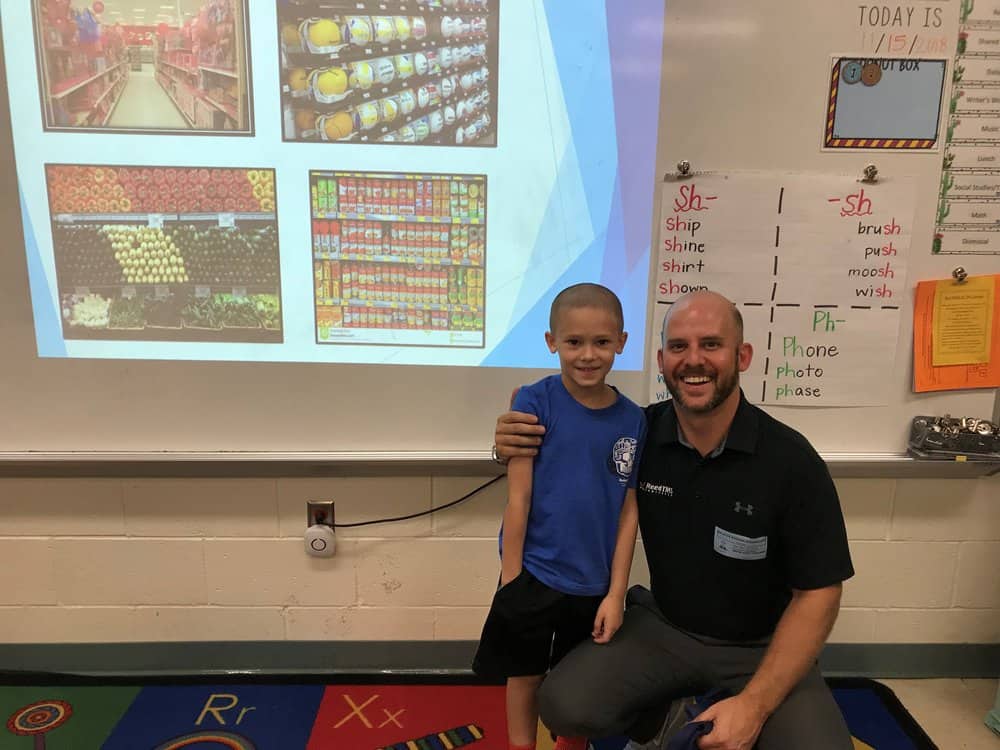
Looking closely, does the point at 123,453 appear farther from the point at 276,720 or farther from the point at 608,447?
the point at 608,447

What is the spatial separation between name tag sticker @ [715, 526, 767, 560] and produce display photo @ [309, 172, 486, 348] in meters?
0.78

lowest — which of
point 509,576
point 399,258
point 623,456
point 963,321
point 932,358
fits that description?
point 509,576

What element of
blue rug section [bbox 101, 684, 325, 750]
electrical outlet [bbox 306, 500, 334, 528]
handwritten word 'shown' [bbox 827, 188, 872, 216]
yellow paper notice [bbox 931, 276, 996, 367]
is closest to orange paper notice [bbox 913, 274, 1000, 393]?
yellow paper notice [bbox 931, 276, 996, 367]

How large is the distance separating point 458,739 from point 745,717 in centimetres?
81

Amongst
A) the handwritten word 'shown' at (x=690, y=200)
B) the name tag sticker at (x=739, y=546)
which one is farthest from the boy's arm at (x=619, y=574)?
the handwritten word 'shown' at (x=690, y=200)

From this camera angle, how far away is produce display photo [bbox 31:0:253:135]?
5.07 feet

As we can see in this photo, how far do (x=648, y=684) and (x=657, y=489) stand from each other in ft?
1.36

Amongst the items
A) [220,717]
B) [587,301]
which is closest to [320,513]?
[220,717]

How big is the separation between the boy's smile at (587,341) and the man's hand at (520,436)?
13 cm

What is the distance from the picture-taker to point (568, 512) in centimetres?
132

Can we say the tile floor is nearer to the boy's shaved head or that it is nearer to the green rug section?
the boy's shaved head

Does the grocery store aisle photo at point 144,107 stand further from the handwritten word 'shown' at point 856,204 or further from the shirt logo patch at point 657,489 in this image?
the handwritten word 'shown' at point 856,204

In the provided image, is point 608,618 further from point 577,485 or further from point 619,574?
point 577,485

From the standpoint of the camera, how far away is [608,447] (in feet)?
4.34
